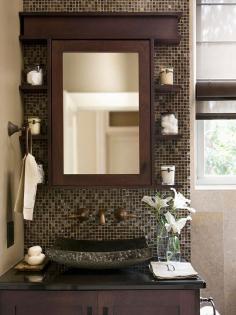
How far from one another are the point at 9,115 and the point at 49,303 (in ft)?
3.36

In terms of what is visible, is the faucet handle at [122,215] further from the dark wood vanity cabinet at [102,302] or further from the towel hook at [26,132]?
the towel hook at [26,132]

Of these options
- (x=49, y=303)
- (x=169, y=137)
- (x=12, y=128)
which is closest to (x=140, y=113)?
(x=169, y=137)

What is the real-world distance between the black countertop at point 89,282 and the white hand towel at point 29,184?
0.33 m

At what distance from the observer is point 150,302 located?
205 centimetres

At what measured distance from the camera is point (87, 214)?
2523 millimetres

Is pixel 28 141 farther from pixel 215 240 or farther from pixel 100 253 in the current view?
pixel 215 240

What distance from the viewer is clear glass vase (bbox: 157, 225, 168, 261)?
8.00ft

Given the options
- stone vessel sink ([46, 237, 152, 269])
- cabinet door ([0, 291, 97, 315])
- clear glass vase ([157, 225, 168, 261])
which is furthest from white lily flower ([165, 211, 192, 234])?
cabinet door ([0, 291, 97, 315])

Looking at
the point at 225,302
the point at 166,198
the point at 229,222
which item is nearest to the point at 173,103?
the point at 166,198

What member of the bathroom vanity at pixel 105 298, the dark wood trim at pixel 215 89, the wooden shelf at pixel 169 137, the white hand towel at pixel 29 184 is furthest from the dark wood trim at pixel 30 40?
the bathroom vanity at pixel 105 298

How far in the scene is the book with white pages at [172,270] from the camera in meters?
2.09

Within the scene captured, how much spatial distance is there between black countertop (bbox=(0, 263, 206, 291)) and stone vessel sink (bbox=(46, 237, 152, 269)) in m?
0.07

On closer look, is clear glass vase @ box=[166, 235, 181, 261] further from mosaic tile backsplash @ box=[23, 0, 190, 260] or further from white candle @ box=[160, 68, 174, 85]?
white candle @ box=[160, 68, 174, 85]

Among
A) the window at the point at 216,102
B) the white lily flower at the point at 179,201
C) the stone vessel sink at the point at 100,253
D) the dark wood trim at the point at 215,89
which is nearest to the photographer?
the stone vessel sink at the point at 100,253
